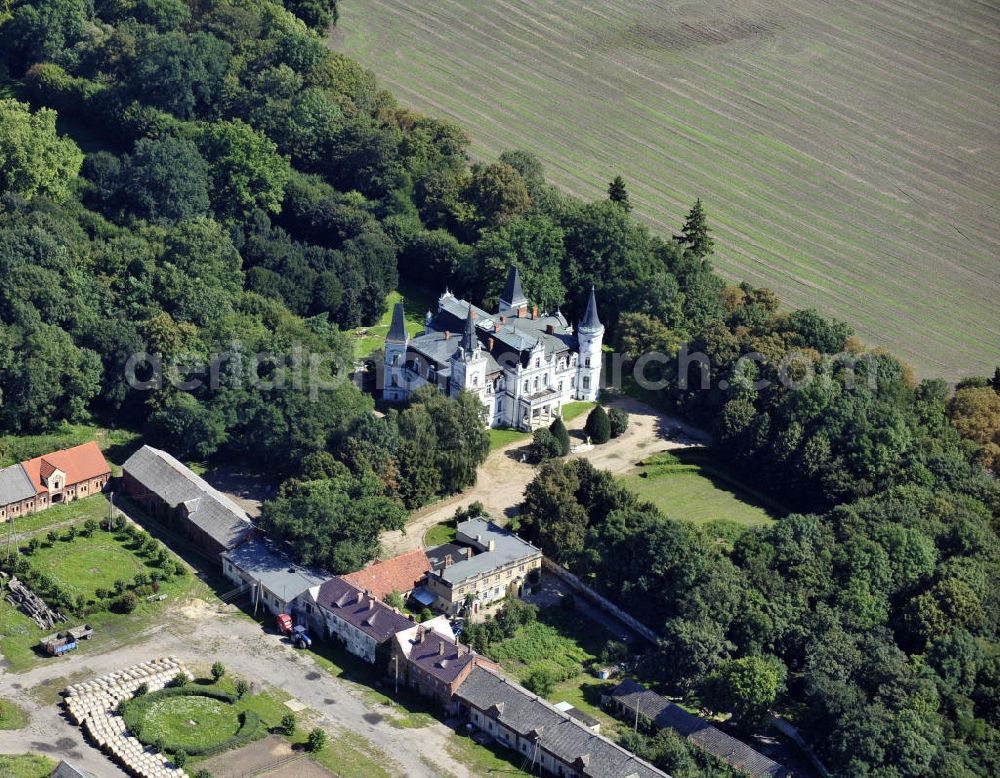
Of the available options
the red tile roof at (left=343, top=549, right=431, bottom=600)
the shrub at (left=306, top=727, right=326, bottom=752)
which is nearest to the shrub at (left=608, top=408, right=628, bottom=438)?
the red tile roof at (left=343, top=549, right=431, bottom=600)

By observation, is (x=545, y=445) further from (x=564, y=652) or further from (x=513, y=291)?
(x=564, y=652)

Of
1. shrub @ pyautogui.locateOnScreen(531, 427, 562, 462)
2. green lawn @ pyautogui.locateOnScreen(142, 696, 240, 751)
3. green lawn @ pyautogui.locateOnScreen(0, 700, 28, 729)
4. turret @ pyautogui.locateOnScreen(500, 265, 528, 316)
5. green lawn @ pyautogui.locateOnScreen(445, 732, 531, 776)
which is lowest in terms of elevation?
green lawn @ pyautogui.locateOnScreen(0, 700, 28, 729)

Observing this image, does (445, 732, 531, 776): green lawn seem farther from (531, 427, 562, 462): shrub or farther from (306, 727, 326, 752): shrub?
(531, 427, 562, 462): shrub

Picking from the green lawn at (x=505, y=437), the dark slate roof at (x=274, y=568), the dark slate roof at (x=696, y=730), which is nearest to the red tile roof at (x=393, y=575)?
the dark slate roof at (x=274, y=568)

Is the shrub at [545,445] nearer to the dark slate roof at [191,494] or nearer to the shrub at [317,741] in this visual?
the dark slate roof at [191,494]

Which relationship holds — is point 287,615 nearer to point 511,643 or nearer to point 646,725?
point 511,643

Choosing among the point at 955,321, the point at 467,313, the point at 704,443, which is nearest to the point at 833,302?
the point at 955,321
